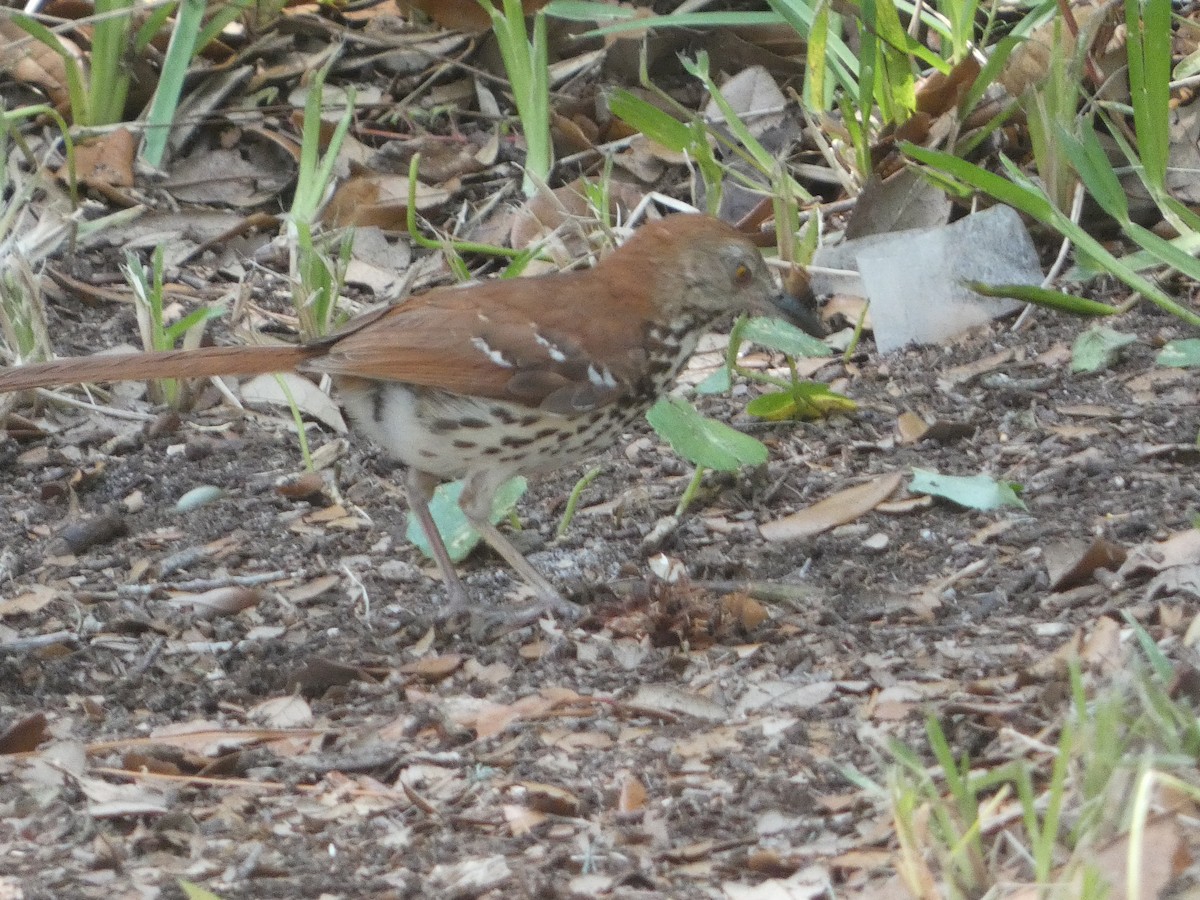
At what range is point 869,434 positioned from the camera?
4516mm

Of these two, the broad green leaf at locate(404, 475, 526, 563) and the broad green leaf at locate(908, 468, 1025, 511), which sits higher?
the broad green leaf at locate(908, 468, 1025, 511)

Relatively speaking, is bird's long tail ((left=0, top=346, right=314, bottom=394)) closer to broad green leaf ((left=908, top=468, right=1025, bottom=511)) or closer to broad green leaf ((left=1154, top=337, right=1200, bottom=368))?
broad green leaf ((left=908, top=468, right=1025, bottom=511))

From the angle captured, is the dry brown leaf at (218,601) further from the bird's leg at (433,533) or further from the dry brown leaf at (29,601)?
the bird's leg at (433,533)

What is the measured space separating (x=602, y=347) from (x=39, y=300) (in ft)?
5.99

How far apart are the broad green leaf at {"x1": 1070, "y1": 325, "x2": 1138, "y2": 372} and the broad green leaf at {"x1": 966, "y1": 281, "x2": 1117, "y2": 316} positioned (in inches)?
4.5

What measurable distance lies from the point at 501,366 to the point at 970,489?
1.12 metres

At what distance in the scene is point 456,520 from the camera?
4266 millimetres

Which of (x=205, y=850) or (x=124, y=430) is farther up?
(x=205, y=850)

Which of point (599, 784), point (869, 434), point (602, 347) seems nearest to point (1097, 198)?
point (869, 434)

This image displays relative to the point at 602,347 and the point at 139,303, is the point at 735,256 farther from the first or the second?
the point at 139,303

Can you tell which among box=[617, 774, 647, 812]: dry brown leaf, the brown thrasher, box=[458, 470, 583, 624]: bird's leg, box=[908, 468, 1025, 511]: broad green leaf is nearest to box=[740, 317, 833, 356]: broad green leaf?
the brown thrasher

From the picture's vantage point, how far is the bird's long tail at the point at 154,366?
3766 millimetres

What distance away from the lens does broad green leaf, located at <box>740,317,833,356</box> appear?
419 centimetres

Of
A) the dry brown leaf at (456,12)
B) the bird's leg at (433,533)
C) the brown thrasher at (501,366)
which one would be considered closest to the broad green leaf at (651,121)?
the brown thrasher at (501,366)
